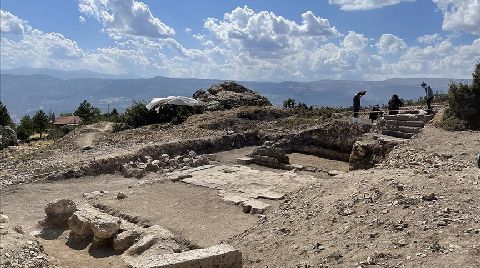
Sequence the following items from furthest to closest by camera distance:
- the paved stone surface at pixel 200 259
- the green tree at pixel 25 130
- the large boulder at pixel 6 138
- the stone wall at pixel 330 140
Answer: the green tree at pixel 25 130 → the large boulder at pixel 6 138 → the stone wall at pixel 330 140 → the paved stone surface at pixel 200 259

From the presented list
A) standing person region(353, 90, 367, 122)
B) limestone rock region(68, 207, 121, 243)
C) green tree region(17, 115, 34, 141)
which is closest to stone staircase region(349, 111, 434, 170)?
standing person region(353, 90, 367, 122)

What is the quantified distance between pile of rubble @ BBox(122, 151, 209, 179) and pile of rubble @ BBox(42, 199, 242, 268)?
5.45 metres

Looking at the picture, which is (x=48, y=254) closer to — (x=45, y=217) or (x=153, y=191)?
(x=45, y=217)

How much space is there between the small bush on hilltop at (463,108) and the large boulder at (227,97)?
20697 mm

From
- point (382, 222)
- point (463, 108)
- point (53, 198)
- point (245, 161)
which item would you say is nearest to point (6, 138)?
point (53, 198)

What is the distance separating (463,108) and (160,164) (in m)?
13.2

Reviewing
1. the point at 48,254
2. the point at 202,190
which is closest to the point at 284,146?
the point at 202,190

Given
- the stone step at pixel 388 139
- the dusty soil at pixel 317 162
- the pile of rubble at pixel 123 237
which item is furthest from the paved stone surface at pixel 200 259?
the dusty soil at pixel 317 162

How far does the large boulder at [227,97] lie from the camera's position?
122 feet

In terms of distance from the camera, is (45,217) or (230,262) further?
(45,217)

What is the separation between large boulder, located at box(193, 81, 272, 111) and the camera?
37250 mm

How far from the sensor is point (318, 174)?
19203 millimetres

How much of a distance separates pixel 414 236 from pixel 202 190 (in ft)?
31.6

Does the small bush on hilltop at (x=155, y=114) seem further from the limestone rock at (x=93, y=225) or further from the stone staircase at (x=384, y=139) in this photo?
the limestone rock at (x=93, y=225)
